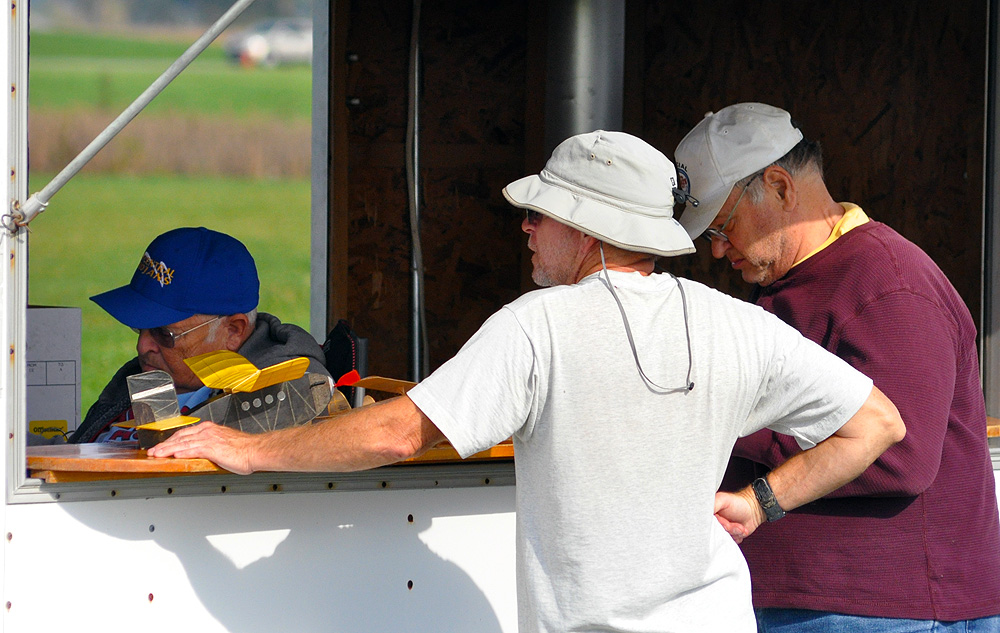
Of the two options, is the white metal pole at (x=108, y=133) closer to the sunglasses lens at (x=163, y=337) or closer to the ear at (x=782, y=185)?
the sunglasses lens at (x=163, y=337)

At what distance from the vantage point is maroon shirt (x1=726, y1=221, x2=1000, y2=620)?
1.75 meters

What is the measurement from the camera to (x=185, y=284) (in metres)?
2.27

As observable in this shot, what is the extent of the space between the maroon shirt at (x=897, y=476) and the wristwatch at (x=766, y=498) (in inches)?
6.5

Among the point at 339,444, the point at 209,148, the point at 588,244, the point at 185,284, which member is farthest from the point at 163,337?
the point at 209,148

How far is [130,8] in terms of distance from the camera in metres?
17.5

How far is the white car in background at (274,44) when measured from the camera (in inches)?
679

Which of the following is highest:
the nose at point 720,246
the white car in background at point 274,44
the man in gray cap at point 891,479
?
the white car in background at point 274,44

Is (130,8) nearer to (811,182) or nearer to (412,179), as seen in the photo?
(412,179)

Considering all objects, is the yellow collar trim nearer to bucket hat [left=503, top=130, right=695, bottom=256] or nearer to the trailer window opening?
bucket hat [left=503, top=130, right=695, bottom=256]


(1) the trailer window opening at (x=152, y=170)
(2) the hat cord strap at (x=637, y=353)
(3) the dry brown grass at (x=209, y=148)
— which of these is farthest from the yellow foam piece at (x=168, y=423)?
(3) the dry brown grass at (x=209, y=148)

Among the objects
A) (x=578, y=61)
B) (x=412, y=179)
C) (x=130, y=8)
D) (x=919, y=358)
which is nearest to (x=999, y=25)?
(x=578, y=61)

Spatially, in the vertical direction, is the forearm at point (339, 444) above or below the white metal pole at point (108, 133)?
below

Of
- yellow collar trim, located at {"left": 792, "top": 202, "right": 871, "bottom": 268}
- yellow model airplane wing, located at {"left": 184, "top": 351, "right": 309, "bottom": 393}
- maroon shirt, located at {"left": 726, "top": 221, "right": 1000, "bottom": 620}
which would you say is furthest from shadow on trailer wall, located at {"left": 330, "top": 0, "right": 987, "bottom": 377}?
maroon shirt, located at {"left": 726, "top": 221, "right": 1000, "bottom": 620}

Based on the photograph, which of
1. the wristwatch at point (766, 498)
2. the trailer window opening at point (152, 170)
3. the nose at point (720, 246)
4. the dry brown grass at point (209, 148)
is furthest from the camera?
the dry brown grass at point (209, 148)
